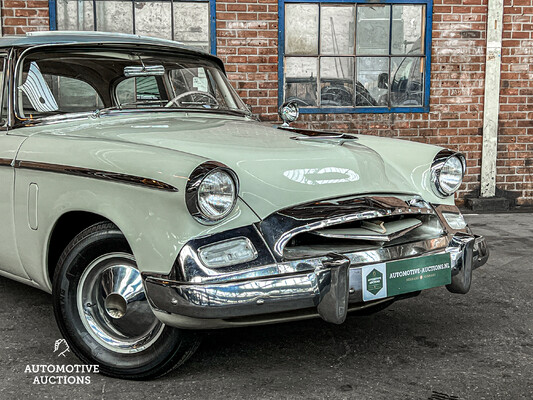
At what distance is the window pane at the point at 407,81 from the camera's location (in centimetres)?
702

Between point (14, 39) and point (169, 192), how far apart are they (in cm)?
161

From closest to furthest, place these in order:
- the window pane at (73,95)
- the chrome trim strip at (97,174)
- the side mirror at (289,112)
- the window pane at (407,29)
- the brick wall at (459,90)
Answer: the chrome trim strip at (97,174)
the window pane at (73,95)
the side mirror at (289,112)
the brick wall at (459,90)
the window pane at (407,29)

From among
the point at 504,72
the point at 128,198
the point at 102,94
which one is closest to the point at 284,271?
the point at 128,198

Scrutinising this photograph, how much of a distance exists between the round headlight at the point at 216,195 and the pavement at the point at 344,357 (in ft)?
2.27

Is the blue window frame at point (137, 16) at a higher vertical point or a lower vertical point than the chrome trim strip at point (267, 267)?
higher

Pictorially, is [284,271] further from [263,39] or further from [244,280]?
[263,39]

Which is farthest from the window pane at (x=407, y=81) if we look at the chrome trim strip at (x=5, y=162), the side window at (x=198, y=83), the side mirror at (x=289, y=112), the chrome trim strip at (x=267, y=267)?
the chrome trim strip at (x=5, y=162)

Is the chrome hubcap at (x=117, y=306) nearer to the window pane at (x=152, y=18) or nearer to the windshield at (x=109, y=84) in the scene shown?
the windshield at (x=109, y=84)

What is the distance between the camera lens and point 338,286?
2330mm

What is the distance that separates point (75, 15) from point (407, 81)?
3.53m

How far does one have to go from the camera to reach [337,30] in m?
6.91
